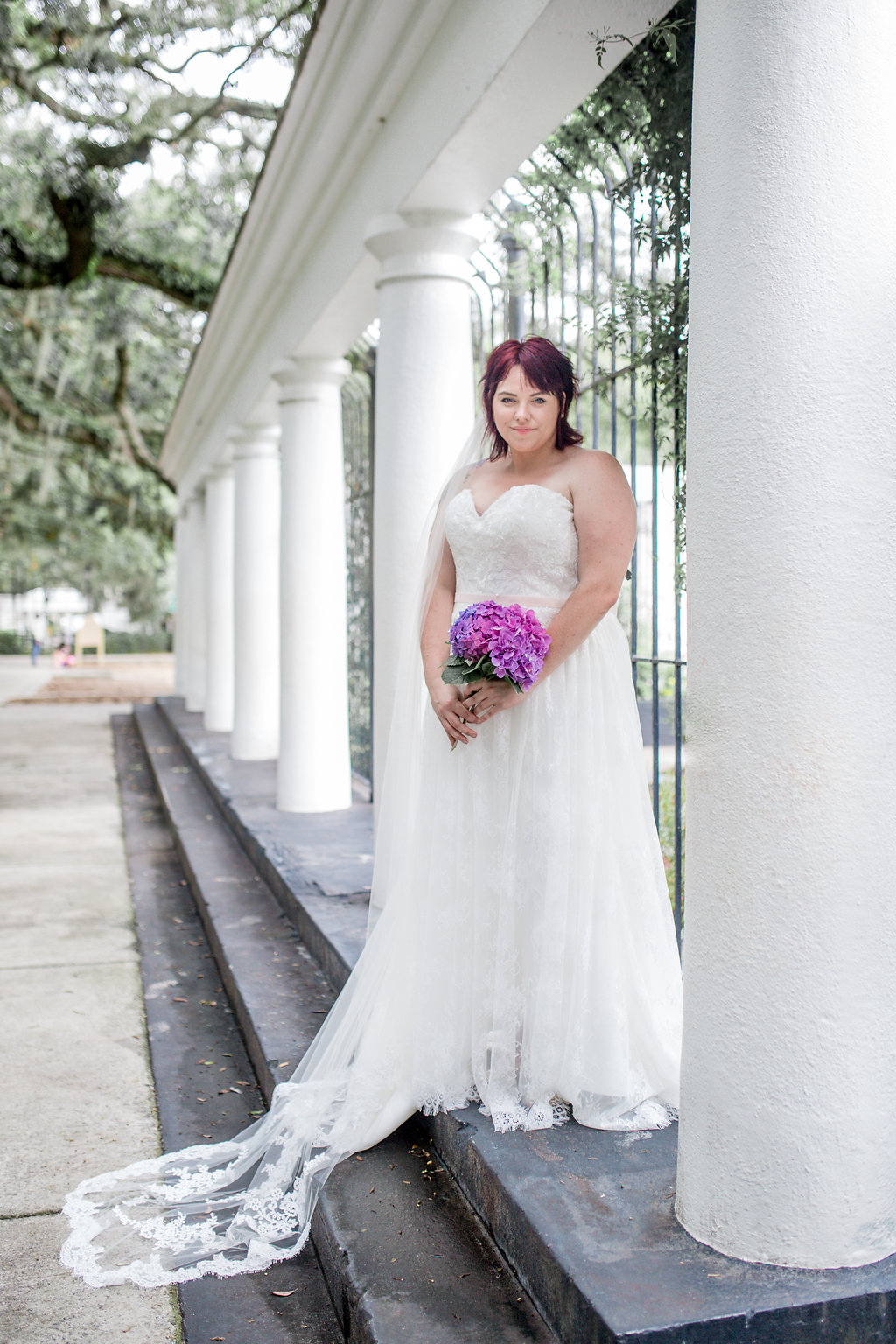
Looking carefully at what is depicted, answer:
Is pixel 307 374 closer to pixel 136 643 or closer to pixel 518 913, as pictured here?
pixel 518 913

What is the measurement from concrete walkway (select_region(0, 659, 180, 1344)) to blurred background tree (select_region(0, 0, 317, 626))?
4.63 meters

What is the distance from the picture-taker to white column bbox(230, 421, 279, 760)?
9.04 m

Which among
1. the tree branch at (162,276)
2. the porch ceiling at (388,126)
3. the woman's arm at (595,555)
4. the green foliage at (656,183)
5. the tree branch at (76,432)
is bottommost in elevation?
the woman's arm at (595,555)

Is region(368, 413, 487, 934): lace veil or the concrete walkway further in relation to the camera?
region(368, 413, 487, 934): lace veil

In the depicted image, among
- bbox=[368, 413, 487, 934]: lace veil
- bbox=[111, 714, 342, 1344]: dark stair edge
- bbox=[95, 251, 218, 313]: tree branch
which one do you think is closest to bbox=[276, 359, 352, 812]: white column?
bbox=[111, 714, 342, 1344]: dark stair edge

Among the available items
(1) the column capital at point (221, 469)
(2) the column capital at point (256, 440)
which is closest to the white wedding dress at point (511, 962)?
(2) the column capital at point (256, 440)

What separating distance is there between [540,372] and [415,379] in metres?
1.76

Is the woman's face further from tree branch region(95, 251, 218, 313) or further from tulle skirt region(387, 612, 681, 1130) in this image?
tree branch region(95, 251, 218, 313)

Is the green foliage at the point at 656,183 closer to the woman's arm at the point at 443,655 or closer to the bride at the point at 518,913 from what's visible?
the bride at the point at 518,913

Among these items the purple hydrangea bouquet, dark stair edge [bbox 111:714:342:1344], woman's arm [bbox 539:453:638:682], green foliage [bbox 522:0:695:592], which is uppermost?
green foliage [bbox 522:0:695:592]

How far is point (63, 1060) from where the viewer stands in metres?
4.04

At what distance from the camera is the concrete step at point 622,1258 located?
74.5 inches

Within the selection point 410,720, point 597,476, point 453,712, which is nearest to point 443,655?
point 453,712

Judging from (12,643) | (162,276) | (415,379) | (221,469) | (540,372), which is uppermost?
(162,276)
